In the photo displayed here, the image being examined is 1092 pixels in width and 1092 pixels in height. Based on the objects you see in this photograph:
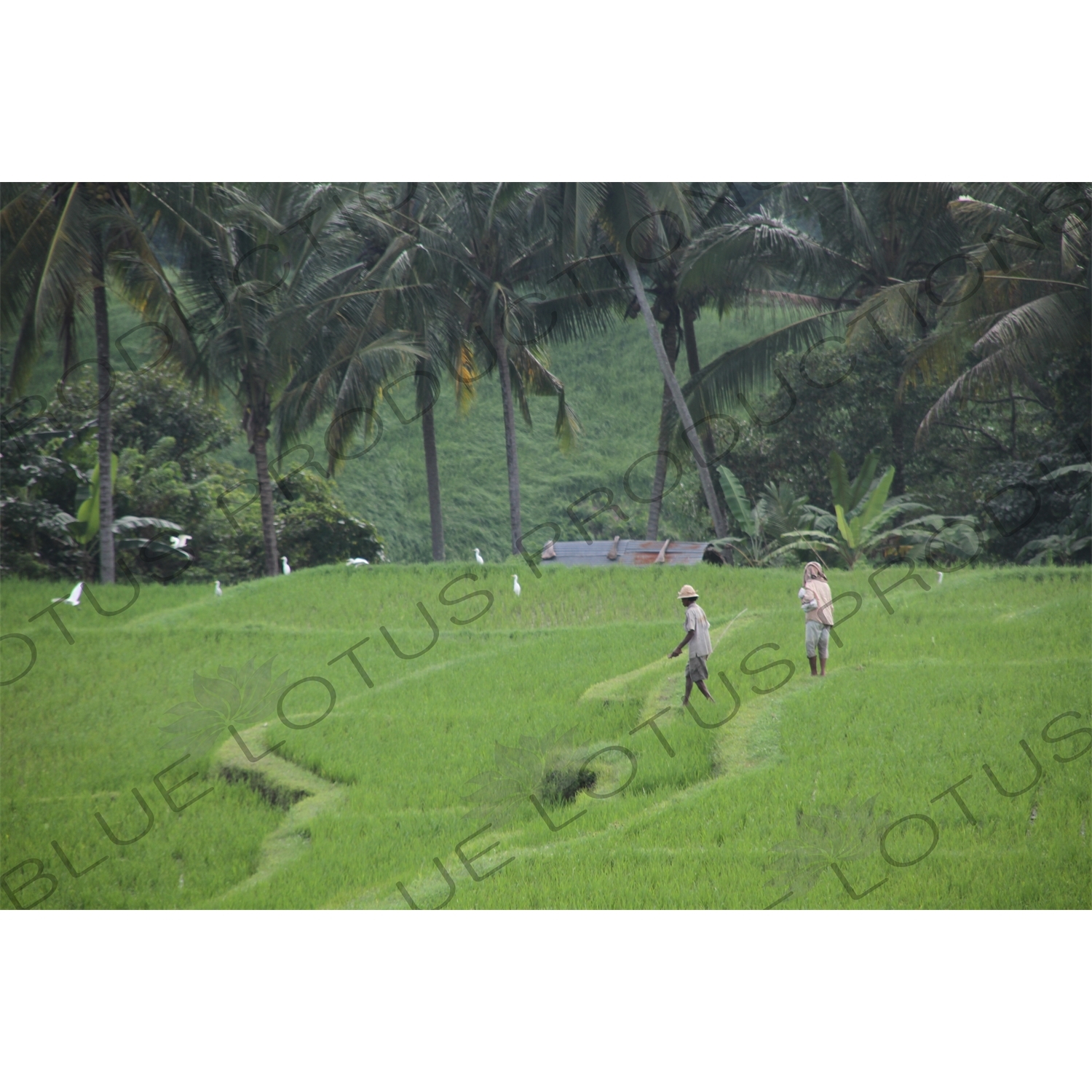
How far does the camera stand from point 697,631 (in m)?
4.21

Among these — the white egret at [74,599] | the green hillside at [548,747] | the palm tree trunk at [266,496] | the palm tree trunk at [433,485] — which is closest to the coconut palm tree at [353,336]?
the palm tree trunk at [433,485]

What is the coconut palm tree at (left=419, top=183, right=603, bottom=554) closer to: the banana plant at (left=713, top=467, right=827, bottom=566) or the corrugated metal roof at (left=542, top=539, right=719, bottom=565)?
the corrugated metal roof at (left=542, top=539, right=719, bottom=565)

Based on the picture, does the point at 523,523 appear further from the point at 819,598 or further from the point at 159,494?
the point at 159,494

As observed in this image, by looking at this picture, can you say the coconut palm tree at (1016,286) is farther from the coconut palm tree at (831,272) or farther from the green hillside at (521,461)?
the green hillside at (521,461)

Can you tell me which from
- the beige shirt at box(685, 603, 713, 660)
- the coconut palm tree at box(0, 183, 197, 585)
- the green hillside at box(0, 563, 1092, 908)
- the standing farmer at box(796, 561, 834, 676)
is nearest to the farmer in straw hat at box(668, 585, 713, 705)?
the beige shirt at box(685, 603, 713, 660)

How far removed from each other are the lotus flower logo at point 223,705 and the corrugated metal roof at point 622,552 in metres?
1.30

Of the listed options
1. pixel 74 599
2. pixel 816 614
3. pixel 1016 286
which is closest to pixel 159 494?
pixel 74 599

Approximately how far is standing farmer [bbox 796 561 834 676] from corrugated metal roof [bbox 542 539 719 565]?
57 centimetres

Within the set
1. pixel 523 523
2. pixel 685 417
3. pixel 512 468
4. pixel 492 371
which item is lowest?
pixel 523 523

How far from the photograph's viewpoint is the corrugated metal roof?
4797mm

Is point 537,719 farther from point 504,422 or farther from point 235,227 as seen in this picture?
point 235,227

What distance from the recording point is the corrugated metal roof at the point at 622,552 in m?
4.80

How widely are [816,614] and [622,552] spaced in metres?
0.91

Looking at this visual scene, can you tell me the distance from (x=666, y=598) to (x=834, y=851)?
1346 mm
